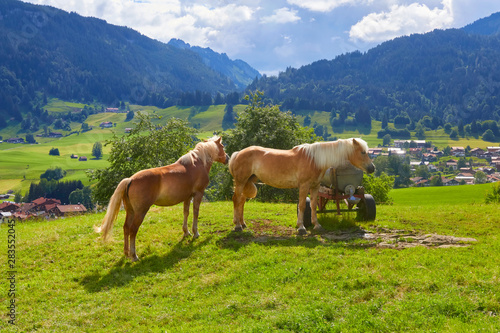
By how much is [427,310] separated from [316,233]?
628 centimetres

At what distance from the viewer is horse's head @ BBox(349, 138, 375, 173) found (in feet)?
44.6

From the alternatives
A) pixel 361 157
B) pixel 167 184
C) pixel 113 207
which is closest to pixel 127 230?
pixel 113 207

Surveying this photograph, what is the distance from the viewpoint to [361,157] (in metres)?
13.7

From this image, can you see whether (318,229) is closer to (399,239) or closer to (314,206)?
→ (314,206)

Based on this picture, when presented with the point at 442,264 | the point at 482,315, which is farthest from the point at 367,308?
the point at 442,264

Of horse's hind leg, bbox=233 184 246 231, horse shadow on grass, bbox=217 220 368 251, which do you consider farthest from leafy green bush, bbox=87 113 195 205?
horse shadow on grass, bbox=217 220 368 251

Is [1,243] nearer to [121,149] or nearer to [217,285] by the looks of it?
[217,285]

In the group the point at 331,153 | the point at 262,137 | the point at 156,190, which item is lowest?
the point at 156,190

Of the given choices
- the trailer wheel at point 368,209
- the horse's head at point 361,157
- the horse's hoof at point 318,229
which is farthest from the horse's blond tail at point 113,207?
the trailer wheel at point 368,209

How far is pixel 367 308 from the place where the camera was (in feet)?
25.7

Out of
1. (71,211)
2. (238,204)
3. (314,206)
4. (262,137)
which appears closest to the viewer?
(314,206)

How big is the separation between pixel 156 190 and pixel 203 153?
9.36 ft

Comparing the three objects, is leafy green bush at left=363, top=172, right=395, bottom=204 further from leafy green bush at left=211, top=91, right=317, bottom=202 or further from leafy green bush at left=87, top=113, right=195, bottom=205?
leafy green bush at left=87, top=113, right=195, bottom=205

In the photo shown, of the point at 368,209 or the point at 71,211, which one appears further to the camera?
the point at 71,211
